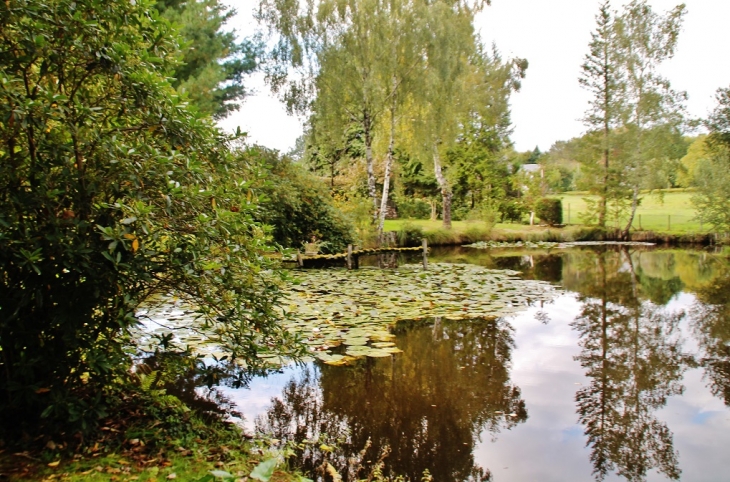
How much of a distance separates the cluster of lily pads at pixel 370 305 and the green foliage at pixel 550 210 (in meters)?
16.5

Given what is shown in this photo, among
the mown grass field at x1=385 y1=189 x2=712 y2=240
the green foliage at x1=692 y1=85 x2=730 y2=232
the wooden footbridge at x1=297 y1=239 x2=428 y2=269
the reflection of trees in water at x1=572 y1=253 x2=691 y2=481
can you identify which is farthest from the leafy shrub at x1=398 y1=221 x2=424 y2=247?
the green foliage at x1=692 y1=85 x2=730 y2=232

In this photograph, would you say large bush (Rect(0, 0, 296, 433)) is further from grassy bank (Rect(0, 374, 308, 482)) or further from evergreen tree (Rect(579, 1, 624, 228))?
evergreen tree (Rect(579, 1, 624, 228))

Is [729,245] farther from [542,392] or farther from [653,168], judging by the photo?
[542,392]

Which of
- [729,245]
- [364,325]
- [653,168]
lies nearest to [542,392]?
[364,325]

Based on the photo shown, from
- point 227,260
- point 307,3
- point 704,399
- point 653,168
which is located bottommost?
point 704,399

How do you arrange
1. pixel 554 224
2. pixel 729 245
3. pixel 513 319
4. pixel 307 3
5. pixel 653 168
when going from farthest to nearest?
pixel 554 224 → pixel 653 168 → pixel 729 245 → pixel 307 3 → pixel 513 319

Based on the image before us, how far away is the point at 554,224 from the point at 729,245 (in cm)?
875

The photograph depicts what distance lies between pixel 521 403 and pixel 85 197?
467 cm

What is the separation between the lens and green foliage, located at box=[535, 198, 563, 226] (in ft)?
97.6

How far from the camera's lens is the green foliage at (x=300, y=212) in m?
13.3

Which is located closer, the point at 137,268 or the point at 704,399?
the point at 137,268

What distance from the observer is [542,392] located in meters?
5.81

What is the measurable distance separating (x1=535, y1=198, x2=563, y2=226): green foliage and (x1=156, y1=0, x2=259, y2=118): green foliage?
19105 mm

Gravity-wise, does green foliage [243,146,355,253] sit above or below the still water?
above
